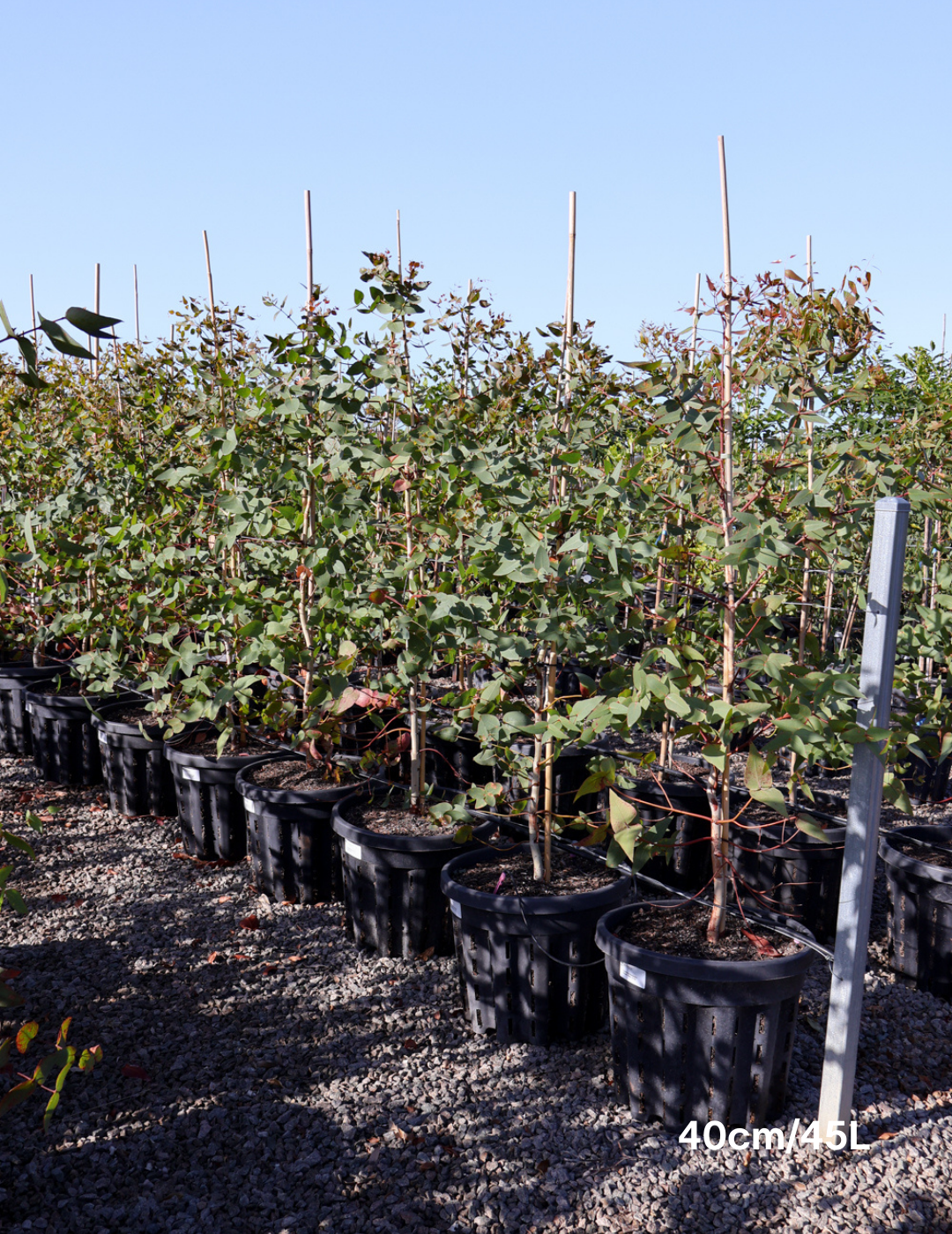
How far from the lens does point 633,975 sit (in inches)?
84.7

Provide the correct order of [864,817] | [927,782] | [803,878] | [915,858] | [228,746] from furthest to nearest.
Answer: [927,782] < [228,746] < [803,878] < [915,858] < [864,817]

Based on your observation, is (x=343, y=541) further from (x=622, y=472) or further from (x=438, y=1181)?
(x=438, y=1181)

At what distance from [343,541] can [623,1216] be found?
7.17 feet

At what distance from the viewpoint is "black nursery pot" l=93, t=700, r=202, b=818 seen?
4.26m

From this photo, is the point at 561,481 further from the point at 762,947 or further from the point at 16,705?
the point at 16,705

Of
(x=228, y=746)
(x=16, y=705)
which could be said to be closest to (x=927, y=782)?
(x=228, y=746)

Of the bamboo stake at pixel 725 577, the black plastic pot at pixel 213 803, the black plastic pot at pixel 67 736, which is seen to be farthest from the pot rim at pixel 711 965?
the black plastic pot at pixel 67 736

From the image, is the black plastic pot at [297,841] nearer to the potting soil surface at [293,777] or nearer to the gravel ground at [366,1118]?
the potting soil surface at [293,777]

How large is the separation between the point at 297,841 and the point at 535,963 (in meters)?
1.23

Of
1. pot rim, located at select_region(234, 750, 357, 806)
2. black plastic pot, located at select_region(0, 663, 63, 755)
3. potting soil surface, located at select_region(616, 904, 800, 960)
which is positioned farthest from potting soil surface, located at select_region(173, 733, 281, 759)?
potting soil surface, located at select_region(616, 904, 800, 960)

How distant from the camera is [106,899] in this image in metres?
3.43

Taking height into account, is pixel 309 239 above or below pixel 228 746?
above

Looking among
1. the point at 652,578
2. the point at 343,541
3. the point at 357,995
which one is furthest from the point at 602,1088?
the point at 343,541

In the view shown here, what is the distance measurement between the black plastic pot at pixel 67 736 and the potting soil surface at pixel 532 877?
275cm
